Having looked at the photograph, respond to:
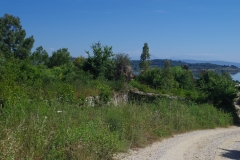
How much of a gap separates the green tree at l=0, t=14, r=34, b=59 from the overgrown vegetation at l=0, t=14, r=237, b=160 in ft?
69.8

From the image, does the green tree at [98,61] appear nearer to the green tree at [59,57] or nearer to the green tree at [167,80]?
the green tree at [167,80]

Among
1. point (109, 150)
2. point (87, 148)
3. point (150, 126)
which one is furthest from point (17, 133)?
point (150, 126)

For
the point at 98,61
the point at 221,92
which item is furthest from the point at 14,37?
the point at 221,92

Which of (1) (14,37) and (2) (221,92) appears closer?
(2) (221,92)

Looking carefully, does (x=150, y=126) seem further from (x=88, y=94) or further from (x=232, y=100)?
(x=232, y=100)

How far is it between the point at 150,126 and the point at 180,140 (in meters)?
1.28

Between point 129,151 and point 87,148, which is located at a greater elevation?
point 87,148

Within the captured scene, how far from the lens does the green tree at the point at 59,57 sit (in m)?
41.1

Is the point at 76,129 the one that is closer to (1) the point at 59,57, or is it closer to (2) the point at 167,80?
(2) the point at 167,80

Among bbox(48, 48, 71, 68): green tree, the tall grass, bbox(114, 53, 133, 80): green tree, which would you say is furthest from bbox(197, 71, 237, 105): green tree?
bbox(48, 48, 71, 68): green tree

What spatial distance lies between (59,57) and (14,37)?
7.84 metres

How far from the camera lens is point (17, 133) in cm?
709

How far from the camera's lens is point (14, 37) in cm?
4378

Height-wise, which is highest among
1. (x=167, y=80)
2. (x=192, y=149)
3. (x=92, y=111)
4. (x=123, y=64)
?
(x=123, y=64)
